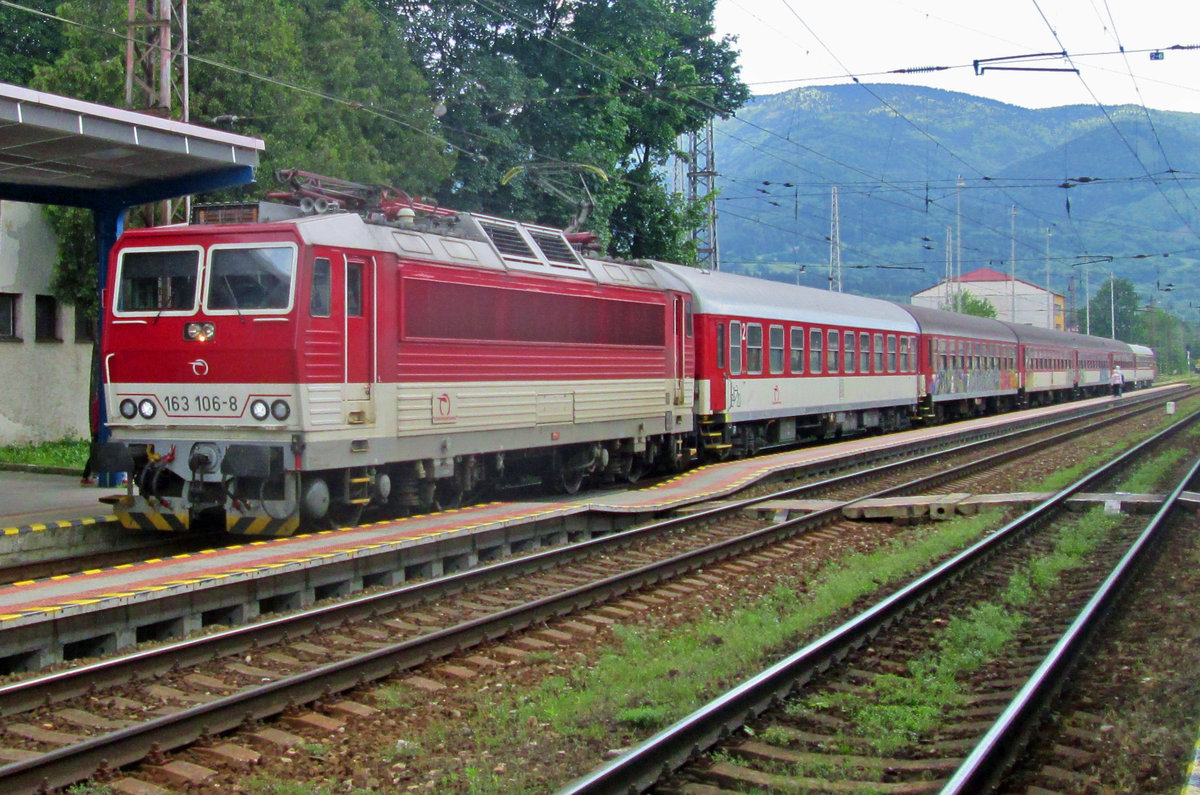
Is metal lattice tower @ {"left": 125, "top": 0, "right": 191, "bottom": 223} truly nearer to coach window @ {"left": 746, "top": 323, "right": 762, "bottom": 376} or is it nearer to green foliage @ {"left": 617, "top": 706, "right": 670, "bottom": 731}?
coach window @ {"left": 746, "top": 323, "right": 762, "bottom": 376}

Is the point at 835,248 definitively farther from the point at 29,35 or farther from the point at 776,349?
the point at 29,35

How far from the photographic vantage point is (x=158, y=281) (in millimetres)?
12469

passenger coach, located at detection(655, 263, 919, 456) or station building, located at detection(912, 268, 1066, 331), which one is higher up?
station building, located at detection(912, 268, 1066, 331)

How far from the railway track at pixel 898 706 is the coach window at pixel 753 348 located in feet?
40.1

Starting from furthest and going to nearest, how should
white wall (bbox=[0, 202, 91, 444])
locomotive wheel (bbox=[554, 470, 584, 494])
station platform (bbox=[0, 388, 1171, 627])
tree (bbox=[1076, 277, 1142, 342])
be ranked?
tree (bbox=[1076, 277, 1142, 342]) < white wall (bbox=[0, 202, 91, 444]) < locomotive wheel (bbox=[554, 470, 584, 494]) < station platform (bbox=[0, 388, 1171, 627])

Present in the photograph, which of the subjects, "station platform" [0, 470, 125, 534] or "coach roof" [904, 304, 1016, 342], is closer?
"station platform" [0, 470, 125, 534]

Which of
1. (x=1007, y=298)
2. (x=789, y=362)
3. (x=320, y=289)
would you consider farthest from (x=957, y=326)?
(x=1007, y=298)

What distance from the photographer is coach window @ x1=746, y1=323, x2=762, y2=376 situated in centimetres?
2309

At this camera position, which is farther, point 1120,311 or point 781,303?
point 1120,311

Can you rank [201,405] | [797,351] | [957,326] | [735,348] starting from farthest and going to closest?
[957,326]
[797,351]
[735,348]
[201,405]

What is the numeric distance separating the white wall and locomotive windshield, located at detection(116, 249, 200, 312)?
13.0 meters

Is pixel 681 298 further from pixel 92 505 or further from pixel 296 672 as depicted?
pixel 296 672

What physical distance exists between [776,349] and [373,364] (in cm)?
1333

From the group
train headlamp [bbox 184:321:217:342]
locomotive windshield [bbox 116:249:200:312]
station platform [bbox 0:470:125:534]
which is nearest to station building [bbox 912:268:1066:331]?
station platform [bbox 0:470:125:534]
